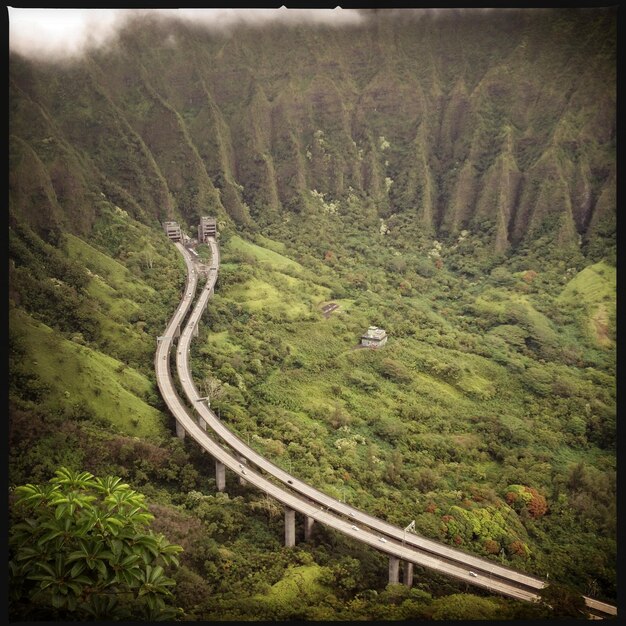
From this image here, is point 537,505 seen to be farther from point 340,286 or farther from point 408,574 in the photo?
point 340,286

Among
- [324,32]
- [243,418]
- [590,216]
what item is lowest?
[243,418]

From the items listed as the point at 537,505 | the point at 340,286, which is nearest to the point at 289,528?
the point at 537,505

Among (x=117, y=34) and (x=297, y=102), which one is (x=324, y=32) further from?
(x=117, y=34)

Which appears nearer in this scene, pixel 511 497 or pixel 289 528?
pixel 289 528

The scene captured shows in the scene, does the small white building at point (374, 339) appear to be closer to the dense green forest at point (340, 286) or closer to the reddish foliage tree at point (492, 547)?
the dense green forest at point (340, 286)

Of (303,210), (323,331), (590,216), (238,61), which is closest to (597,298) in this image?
(590,216)
